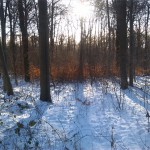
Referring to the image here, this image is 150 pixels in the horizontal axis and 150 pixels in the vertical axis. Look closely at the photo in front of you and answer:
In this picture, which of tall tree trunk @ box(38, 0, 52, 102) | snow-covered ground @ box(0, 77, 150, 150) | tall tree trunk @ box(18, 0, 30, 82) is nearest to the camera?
snow-covered ground @ box(0, 77, 150, 150)

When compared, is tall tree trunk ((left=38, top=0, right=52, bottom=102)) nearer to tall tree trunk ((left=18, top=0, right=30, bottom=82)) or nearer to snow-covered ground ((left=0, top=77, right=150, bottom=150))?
snow-covered ground ((left=0, top=77, right=150, bottom=150))

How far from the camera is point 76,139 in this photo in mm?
6336

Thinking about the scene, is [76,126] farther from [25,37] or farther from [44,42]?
[25,37]

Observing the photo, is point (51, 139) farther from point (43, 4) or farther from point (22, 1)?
point (22, 1)

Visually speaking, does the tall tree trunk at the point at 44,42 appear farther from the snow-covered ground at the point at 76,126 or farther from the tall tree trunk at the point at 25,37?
the tall tree trunk at the point at 25,37

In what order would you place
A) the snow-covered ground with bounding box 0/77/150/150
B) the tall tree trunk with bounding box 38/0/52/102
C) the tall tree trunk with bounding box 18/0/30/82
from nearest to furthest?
the snow-covered ground with bounding box 0/77/150/150
the tall tree trunk with bounding box 38/0/52/102
the tall tree trunk with bounding box 18/0/30/82

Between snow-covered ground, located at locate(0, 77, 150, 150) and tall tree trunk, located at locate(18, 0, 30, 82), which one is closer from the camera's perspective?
snow-covered ground, located at locate(0, 77, 150, 150)

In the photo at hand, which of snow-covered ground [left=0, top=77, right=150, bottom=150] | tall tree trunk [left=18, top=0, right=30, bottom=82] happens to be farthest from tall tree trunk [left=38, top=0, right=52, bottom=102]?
tall tree trunk [left=18, top=0, right=30, bottom=82]

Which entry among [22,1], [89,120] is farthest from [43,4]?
[22,1]

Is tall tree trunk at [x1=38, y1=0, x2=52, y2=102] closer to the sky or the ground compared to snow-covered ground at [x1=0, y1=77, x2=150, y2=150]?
closer to the sky

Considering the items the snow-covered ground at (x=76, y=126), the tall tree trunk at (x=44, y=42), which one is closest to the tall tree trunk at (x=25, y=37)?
the tall tree trunk at (x=44, y=42)

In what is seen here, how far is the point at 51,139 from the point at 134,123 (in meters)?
2.27

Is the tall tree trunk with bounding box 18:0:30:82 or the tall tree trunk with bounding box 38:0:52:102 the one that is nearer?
the tall tree trunk with bounding box 38:0:52:102

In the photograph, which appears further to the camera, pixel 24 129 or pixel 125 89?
pixel 125 89
